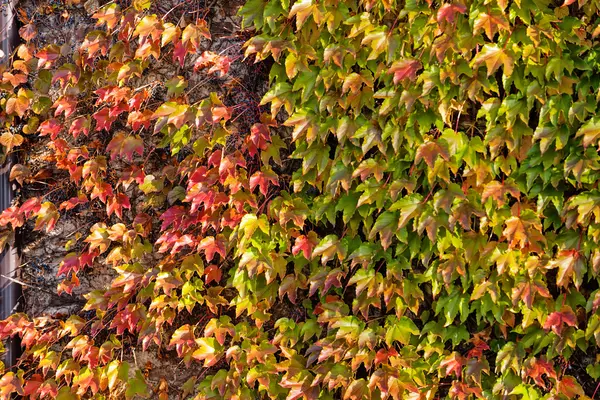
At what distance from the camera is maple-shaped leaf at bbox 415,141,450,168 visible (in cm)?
209

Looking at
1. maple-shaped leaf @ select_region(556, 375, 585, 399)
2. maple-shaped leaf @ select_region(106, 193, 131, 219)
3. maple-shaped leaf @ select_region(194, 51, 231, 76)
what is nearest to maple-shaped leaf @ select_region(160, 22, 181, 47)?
maple-shaped leaf @ select_region(194, 51, 231, 76)

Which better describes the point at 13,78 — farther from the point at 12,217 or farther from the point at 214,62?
the point at 214,62

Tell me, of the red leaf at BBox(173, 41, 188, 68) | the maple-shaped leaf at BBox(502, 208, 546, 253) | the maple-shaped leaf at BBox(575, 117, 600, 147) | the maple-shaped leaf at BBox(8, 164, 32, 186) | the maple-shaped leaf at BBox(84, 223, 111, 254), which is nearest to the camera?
the maple-shaped leaf at BBox(575, 117, 600, 147)

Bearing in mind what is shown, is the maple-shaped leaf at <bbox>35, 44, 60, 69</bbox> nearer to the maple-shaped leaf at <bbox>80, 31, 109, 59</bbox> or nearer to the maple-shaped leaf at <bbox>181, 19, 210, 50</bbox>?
the maple-shaped leaf at <bbox>80, 31, 109, 59</bbox>

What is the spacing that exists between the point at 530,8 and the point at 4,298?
7.86ft

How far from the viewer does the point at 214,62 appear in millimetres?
2363

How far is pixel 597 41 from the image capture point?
2.04 m

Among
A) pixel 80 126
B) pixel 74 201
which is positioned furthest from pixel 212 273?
pixel 80 126

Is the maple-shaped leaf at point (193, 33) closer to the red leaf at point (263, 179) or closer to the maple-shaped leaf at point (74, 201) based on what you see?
the red leaf at point (263, 179)

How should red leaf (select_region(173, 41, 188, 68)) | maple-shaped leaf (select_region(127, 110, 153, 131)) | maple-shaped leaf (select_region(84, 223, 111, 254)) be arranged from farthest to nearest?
maple-shaped leaf (select_region(84, 223, 111, 254)) < maple-shaped leaf (select_region(127, 110, 153, 131)) < red leaf (select_region(173, 41, 188, 68))

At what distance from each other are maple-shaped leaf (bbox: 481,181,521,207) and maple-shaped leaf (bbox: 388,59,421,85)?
451 millimetres

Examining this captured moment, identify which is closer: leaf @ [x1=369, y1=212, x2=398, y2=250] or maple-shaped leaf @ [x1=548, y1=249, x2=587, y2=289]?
maple-shaped leaf @ [x1=548, y1=249, x2=587, y2=289]

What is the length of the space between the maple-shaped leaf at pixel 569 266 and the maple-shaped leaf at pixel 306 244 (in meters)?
0.82

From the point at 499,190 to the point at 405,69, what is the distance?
0.52 meters
